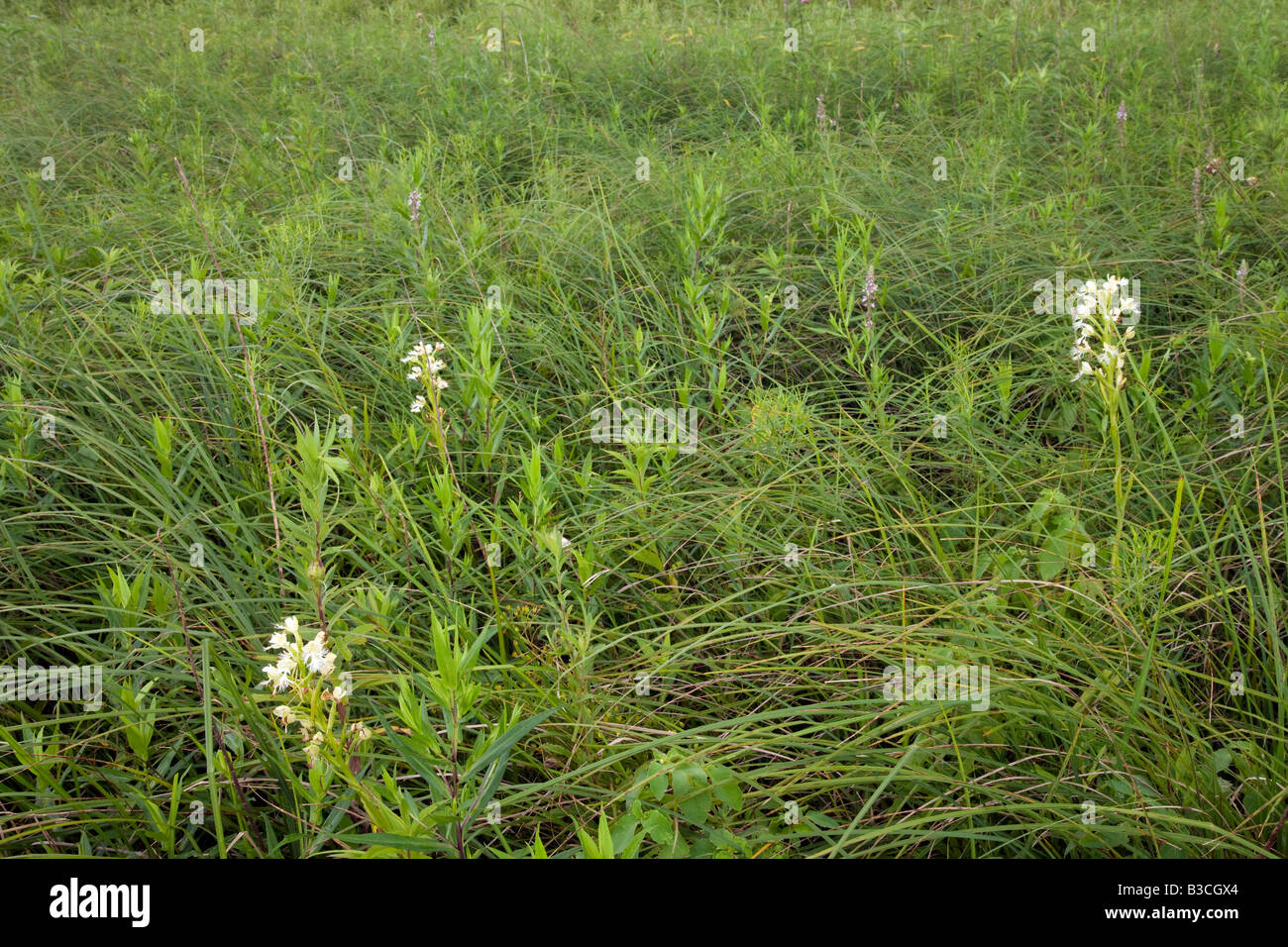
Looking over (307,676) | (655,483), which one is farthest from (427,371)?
(307,676)

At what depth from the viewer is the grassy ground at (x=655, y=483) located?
1854 millimetres

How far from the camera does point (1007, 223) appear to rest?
3879 millimetres

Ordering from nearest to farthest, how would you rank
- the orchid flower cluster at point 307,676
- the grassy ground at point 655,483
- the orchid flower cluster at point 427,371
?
the orchid flower cluster at point 307,676
the grassy ground at point 655,483
the orchid flower cluster at point 427,371

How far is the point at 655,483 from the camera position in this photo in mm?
2672

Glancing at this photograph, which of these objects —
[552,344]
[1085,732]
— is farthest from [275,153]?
[1085,732]

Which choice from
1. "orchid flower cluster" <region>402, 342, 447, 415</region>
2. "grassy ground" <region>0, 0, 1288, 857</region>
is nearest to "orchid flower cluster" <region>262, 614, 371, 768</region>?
"grassy ground" <region>0, 0, 1288, 857</region>

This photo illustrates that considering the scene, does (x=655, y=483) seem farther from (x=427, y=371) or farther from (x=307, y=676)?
(x=307, y=676)

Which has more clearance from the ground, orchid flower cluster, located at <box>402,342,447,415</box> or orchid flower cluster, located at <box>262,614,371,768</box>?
orchid flower cluster, located at <box>402,342,447,415</box>

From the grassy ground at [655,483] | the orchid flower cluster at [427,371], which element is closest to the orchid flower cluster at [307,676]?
the grassy ground at [655,483]

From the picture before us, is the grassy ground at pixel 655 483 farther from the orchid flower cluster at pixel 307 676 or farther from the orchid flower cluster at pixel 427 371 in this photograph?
the orchid flower cluster at pixel 427 371

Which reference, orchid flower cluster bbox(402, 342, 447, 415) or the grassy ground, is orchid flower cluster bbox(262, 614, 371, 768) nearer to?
the grassy ground

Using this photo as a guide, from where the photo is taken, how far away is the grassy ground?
1854 millimetres
